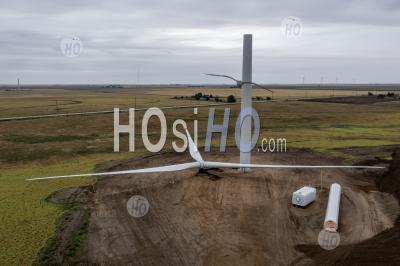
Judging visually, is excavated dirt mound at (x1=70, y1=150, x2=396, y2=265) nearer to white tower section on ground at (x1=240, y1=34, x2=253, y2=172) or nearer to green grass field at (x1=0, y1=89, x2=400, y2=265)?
white tower section on ground at (x1=240, y1=34, x2=253, y2=172)

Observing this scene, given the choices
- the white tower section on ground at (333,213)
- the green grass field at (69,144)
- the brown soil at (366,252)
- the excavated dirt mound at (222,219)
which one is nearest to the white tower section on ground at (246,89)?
the excavated dirt mound at (222,219)

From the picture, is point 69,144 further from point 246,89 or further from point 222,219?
point 222,219

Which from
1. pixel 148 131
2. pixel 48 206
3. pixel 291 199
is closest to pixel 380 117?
pixel 148 131

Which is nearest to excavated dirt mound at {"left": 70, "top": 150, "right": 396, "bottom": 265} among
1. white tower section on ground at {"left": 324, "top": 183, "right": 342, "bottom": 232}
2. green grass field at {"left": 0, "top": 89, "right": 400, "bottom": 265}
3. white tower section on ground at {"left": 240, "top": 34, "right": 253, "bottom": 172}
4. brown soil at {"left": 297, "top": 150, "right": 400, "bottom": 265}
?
brown soil at {"left": 297, "top": 150, "right": 400, "bottom": 265}

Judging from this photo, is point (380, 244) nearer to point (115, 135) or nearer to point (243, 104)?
point (243, 104)

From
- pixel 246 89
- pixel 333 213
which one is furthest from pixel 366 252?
pixel 246 89

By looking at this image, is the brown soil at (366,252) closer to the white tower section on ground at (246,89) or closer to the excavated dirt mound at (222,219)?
the excavated dirt mound at (222,219)
